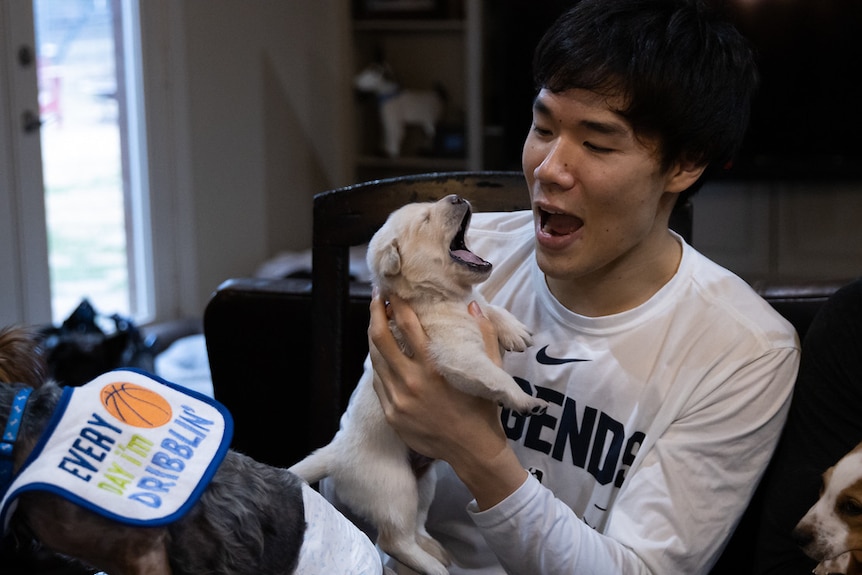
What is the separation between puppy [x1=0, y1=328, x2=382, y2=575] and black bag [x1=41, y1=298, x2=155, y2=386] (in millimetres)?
1891

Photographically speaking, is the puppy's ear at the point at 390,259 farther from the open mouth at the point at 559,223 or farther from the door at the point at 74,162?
the door at the point at 74,162

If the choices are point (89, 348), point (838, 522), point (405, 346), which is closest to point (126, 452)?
point (405, 346)

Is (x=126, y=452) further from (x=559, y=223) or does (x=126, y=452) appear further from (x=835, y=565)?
(x=835, y=565)

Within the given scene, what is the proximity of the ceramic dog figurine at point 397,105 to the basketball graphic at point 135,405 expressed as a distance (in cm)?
403

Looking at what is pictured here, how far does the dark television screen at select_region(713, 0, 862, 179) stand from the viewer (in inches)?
160

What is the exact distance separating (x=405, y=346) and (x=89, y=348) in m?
1.94

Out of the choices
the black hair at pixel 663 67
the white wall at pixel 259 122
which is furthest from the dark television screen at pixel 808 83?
the black hair at pixel 663 67

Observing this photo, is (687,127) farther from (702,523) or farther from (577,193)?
(702,523)

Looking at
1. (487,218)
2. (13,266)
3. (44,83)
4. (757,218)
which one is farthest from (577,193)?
(757,218)

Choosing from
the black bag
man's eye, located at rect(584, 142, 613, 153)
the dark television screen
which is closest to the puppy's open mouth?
man's eye, located at rect(584, 142, 613, 153)

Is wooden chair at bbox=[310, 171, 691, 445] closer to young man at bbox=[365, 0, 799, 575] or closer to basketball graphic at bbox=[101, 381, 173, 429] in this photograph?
young man at bbox=[365, 0, 799, 575]

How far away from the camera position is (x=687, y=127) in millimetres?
1321

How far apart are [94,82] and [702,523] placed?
3.19 m

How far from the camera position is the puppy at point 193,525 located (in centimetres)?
89
